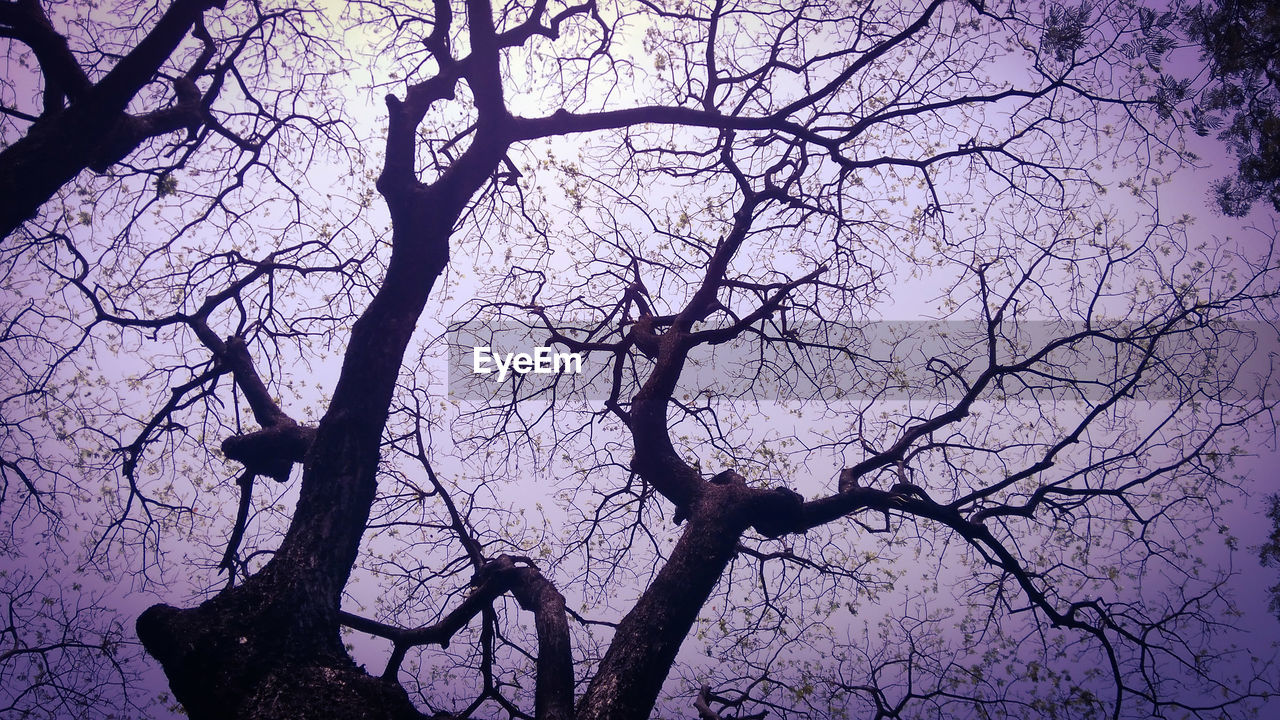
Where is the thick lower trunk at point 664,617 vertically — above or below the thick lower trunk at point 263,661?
above

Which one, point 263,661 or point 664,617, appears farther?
point 664,617

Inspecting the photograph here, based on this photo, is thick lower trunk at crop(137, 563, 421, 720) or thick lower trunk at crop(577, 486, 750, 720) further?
thick lower trunk at crop(577, 486, 750, 720)

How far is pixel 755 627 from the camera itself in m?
4.34

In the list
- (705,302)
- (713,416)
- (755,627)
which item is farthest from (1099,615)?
(705,302)

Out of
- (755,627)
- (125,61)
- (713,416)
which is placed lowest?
(755,627)

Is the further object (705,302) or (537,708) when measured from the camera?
(705,302)

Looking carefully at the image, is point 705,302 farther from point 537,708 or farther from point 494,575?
point 537,708

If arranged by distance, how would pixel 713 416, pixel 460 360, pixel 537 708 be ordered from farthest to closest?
pixel 713 416 < pixel 460 360 < pixel 537 708

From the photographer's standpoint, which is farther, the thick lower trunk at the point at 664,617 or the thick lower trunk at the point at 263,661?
the thick lower trunk at the point at 664,617

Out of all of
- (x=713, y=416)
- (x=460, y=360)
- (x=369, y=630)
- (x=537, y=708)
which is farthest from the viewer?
(x=713, y=416)

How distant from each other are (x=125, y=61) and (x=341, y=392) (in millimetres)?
1888

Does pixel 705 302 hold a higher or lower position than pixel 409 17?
lower

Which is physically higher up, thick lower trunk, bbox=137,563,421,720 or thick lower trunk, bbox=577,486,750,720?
thick lower trunk, bbox=577,486,750,720

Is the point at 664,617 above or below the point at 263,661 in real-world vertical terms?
above
